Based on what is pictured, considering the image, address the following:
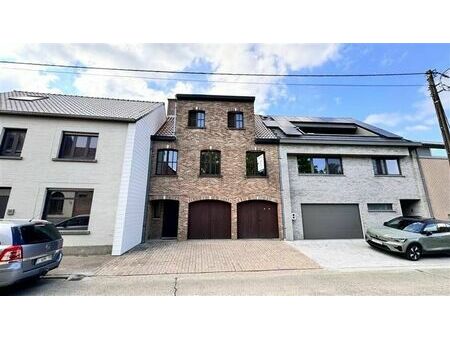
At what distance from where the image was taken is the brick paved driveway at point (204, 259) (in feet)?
22.4

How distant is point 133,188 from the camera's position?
9805 mm

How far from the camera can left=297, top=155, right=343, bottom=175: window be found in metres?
12.8

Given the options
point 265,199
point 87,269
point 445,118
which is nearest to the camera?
point 87,269

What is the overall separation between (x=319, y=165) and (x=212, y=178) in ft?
22.4

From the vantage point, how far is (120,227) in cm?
875

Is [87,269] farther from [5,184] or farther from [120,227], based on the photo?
[5,184]

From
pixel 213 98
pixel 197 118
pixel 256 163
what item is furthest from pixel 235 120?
pixel 256 163

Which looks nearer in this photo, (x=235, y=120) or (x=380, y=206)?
(x=380, y=206)

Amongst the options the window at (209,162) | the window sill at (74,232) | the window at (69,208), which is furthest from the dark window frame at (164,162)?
the window sill at (74,232)

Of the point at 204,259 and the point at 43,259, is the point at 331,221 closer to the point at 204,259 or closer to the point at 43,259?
the point at 204,259

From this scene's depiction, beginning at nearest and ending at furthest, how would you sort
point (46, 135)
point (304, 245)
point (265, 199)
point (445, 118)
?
point (445, 118) → point (46, 135) → point (304, 245) → point (265, 199)

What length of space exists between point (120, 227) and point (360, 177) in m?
13.7

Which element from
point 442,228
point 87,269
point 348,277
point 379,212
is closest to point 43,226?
point 87,269

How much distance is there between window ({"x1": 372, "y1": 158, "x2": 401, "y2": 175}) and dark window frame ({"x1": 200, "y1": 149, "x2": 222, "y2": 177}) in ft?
32.8
